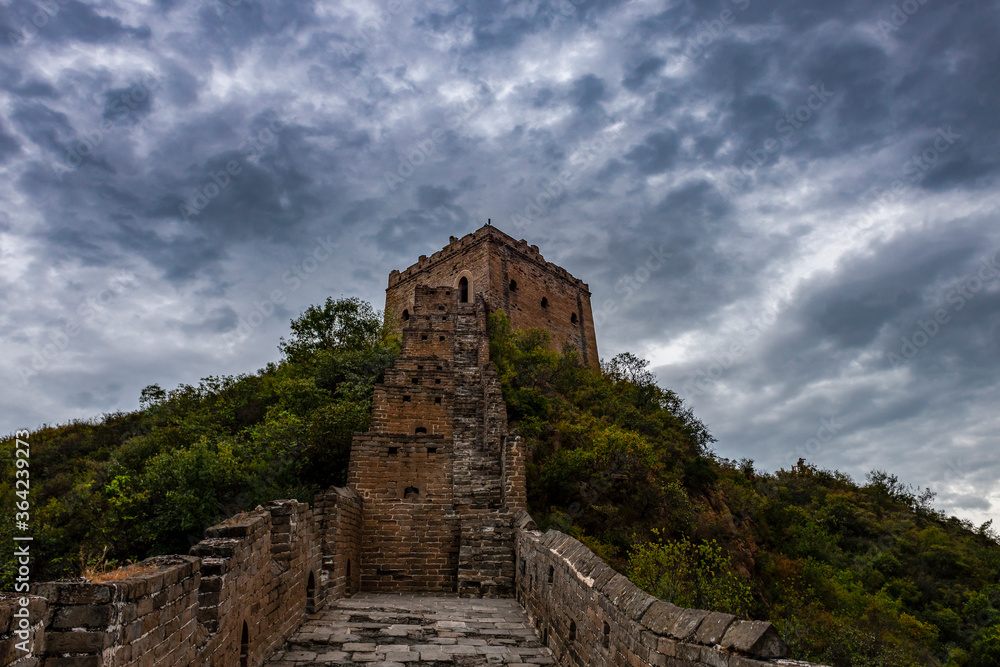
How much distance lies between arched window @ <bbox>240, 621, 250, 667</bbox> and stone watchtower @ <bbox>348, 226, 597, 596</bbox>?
5672mm

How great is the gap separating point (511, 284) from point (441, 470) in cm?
1856

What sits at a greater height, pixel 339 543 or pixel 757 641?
pixel 339 543

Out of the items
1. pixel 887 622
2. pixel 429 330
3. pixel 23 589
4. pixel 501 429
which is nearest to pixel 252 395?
pixel 429 330

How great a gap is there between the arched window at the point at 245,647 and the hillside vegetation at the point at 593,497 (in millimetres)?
3659

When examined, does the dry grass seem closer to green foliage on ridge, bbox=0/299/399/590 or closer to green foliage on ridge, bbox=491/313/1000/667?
green foliage on ridge, bbox=0/299/399/590

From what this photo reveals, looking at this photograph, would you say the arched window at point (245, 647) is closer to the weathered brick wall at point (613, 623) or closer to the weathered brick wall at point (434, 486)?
the weathered brick wall at point (613, 623)

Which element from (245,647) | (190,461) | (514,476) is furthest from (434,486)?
(245,647)

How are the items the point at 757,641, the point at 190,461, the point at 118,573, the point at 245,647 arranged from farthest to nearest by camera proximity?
1. the point at 190,461
2. the point at 245,647
3. the point at 118,573
4. the point at 757,641

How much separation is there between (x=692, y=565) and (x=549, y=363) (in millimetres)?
13873

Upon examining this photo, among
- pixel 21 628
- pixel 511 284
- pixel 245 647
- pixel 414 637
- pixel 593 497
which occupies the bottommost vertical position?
pixel 414 637

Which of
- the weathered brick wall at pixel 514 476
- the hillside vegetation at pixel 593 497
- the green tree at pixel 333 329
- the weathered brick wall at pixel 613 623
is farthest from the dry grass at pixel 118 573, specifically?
the green tree at pixel 333 329

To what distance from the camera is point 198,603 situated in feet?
16.8

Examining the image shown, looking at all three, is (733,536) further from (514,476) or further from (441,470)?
(441,470)

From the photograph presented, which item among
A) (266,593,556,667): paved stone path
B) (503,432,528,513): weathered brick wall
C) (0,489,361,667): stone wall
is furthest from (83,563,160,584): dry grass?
(503,432,528,513): weathered brick wall
